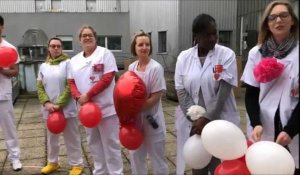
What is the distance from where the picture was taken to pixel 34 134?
6.43m

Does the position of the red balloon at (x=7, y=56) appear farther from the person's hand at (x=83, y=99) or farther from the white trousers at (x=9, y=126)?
the person's hand at (x=83, y=99)

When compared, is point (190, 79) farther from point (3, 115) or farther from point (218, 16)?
point (218, 16)

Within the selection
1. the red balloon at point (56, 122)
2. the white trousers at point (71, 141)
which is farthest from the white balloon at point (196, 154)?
the white trousers at point (71, 141)

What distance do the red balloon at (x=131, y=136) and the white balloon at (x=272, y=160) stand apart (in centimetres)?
147

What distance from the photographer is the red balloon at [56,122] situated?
13.1 ft

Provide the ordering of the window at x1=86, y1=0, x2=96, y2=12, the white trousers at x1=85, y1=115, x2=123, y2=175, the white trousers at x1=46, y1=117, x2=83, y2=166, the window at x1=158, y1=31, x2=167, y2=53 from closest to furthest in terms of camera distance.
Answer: the white trousers at x1=85, y1=115, x2=123, y2=175 < the white trousers at x1=46, y1=117, x2=83, y2=166 < the window at x1=158, y1=31, x2=167, y2=53 < the window at x1=86, y1=0, x2=96, y2=12

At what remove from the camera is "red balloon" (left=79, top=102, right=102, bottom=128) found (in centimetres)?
354

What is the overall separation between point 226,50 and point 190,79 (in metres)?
0.37

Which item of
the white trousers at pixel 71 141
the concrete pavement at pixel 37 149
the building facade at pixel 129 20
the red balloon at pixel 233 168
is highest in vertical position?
the building facade at pixel 129 20

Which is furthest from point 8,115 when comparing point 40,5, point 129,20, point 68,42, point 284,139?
point 40,5

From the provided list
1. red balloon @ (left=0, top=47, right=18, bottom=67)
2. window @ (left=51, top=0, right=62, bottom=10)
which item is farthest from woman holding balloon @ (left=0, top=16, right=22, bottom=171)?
window @ (left=51, top=0, right=62, bottom=10)

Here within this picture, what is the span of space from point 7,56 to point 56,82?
631mm

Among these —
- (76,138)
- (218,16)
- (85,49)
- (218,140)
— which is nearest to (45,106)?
(76,138)

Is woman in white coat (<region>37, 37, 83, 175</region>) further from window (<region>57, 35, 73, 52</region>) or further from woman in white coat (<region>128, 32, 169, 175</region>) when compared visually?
window (<region>57, 35, 73, 52</region>)
